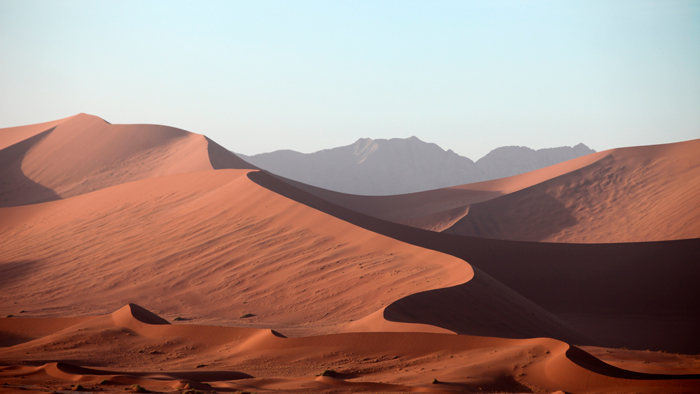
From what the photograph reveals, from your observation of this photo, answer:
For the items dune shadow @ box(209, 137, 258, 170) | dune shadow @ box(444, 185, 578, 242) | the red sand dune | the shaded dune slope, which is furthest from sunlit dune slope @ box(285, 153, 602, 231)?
the shaded dune slope

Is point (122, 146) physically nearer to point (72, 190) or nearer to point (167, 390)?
point (72, 190)

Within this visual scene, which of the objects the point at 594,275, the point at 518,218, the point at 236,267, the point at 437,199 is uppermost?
the point at 437,199

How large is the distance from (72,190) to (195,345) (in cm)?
3683

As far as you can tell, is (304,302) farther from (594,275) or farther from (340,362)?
(594,275)

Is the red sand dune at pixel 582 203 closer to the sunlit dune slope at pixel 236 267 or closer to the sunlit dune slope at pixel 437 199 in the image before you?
the sunlit dune slope at pixel 437 199

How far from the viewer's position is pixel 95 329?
13.4 metres

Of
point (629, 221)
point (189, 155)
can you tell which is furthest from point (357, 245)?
point (189, 155)

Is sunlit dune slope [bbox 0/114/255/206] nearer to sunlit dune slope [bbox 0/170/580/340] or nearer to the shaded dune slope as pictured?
sunlit dune slope [bbox 0/170/580/340]

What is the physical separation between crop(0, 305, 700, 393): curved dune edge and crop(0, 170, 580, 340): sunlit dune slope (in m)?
2.01

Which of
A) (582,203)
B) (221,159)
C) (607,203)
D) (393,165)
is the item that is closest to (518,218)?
(582,203)

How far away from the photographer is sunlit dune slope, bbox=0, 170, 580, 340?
51.2 feet

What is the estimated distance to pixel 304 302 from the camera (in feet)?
54.6

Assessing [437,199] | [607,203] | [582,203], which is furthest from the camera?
[437,199]

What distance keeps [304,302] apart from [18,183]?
1547 inches
